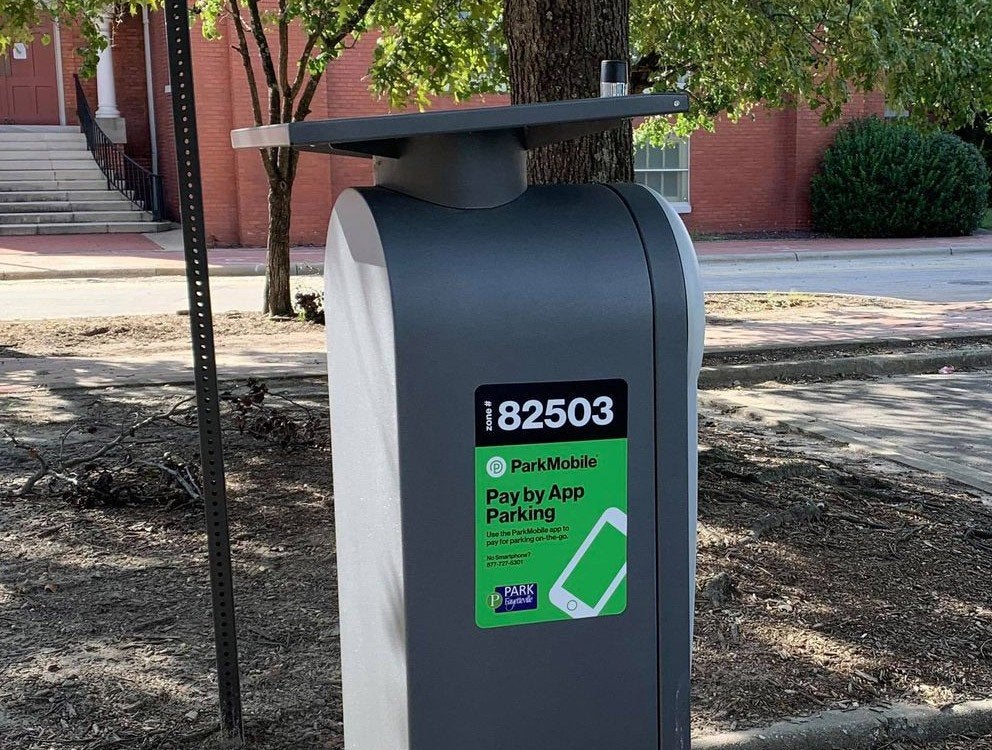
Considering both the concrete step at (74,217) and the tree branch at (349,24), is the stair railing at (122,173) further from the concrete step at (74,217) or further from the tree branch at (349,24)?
the tree branch at (349,24)

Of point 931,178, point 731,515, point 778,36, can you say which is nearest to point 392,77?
point 778,36

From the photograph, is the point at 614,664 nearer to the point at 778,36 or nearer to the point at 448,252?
the point at 448,252

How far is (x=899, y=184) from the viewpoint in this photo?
22.9 m

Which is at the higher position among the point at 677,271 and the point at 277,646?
the point at 677,271

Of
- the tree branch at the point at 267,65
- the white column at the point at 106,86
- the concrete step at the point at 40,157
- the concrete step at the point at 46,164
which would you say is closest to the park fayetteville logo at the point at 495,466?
the tree branch at the point at 267,65

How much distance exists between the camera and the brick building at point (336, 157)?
21328 millimetres

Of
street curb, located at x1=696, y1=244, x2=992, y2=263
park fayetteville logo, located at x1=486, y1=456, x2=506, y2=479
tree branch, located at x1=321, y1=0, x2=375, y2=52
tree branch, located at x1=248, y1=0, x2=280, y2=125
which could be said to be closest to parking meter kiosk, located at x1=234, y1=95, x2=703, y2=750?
park fayetteville logo, located at x1=486, y1=456, x2=506, y2=479

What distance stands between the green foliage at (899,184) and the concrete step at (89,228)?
13425 mm

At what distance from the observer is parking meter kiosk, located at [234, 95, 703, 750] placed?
2055 millimetres

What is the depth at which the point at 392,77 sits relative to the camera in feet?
30.7

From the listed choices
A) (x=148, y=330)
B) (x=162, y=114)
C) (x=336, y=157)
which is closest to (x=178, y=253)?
(x=336, y=157)

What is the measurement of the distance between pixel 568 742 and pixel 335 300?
39.6 inches

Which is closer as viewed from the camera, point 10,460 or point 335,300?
point 335,300

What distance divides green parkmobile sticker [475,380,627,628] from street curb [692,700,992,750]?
3.78 feet
